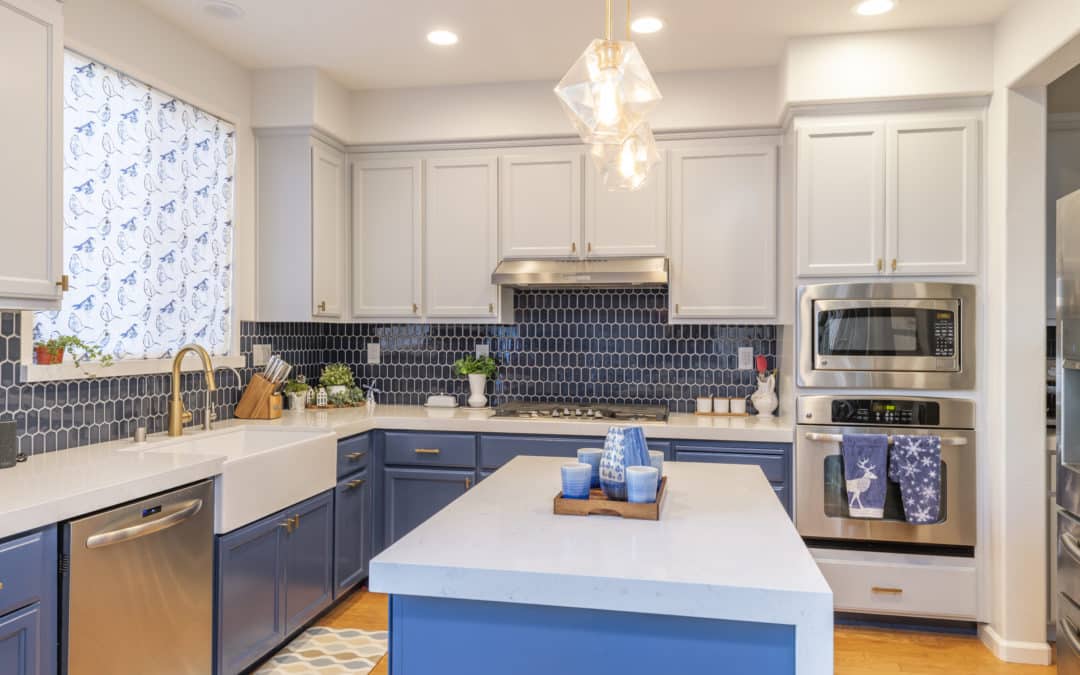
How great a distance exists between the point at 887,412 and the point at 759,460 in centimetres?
61

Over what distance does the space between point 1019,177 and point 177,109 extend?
3.70 m

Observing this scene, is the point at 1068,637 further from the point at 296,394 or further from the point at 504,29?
the point at 296,394

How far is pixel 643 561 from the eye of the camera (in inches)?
57.7

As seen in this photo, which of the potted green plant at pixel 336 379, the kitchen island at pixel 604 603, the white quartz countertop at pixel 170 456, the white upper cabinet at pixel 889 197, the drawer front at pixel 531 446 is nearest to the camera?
the kitchen island at pixel 604 603

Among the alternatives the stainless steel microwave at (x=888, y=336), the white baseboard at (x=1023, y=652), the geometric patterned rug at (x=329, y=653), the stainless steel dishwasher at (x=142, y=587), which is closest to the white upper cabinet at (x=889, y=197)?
the stainless steel microwave at (x=888, y=336)

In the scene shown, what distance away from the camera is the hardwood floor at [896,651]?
3.04 m

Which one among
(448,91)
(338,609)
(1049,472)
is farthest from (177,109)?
(1049,472)

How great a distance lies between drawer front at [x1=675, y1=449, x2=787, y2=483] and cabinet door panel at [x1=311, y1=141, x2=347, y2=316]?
206cm

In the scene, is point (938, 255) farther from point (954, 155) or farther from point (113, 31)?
point (113, 31)

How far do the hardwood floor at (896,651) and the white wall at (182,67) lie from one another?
5.32ft

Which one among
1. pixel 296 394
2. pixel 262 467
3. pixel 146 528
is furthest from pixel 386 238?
pixel 146 528

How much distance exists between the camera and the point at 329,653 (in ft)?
10.2

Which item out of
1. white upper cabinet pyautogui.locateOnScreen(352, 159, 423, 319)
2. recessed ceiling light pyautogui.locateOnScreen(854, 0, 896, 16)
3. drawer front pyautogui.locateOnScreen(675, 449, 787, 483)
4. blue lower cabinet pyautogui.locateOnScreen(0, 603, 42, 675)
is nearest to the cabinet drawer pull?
drawer front pyautogui.locateOnScreen(675, 449, 787, 483)

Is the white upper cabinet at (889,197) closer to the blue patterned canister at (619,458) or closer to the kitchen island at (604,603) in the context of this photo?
the blue patterned canister at (619,458)
